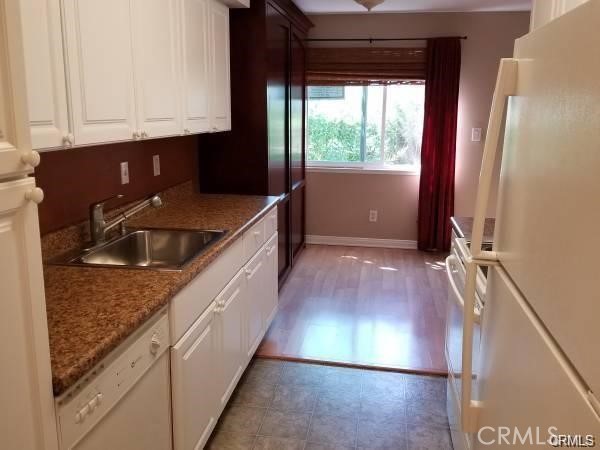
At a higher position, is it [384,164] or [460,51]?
Answer: [460,51]

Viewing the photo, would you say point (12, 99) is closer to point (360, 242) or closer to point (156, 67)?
point (156, 67)

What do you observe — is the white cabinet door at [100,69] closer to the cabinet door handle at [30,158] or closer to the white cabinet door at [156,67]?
the white cabinet door at [156,67]

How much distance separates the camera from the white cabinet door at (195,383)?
1842mm

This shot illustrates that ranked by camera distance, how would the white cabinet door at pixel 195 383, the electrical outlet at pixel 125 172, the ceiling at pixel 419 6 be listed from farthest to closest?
the ceiling at pixel 419 6 → the electrical outlet at pixel 125 172 → the white cabinet door at pixel 195 383

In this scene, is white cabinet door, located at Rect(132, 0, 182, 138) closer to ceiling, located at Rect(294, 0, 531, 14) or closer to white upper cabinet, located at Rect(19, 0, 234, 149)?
white upper cabinet, located at Rect(19, 0, 234, 149)

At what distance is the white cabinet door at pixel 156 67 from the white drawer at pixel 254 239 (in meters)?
0.64

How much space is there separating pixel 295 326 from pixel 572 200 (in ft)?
9.45

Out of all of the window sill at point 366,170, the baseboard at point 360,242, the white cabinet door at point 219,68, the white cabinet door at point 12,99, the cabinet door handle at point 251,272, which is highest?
the white cabinet door at point 219,68

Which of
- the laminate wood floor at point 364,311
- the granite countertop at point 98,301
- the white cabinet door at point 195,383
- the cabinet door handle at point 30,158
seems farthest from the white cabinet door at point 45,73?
the laminate wood floor at point 364,311

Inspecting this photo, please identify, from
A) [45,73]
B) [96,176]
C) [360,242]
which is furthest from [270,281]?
[360,242]

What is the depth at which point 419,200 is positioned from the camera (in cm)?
548

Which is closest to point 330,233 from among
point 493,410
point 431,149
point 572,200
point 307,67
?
point 431,149

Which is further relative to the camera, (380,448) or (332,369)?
(332,369)

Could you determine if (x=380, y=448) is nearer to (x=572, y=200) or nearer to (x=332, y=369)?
(x=332, y=369)
